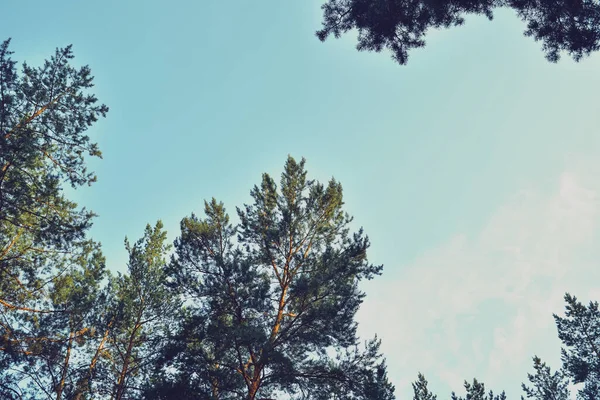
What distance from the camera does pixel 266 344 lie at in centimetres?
983

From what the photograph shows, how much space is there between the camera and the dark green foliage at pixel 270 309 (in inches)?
410

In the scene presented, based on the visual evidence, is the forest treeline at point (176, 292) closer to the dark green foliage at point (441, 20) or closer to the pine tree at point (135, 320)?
the pine tree at point (135, 320)

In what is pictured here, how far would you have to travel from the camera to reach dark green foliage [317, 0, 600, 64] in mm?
6188

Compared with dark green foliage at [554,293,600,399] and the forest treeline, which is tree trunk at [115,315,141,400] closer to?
the forest treeline

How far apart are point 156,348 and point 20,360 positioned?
420 centimetres

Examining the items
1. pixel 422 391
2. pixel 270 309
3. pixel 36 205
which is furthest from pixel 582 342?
pixel 36 205

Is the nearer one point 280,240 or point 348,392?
point 348,392

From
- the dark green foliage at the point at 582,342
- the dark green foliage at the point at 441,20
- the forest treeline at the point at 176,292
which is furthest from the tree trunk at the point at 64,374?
the dark green foliage at the point at 582,342

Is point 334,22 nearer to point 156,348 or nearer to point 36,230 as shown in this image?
point 36,230

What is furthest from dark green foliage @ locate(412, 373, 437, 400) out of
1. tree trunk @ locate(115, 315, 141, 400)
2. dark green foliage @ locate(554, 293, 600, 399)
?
tree trunk @ locate(115, 315, 141, 400)

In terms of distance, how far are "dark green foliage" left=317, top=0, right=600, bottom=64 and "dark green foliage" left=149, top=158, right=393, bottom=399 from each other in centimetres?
689

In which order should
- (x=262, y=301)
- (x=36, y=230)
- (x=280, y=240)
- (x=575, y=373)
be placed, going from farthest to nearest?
(x=575, y=373)
(x=280, y=240)
(x=262, y=301)
(x=36, y=230)

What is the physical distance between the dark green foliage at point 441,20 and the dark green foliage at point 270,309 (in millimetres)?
6886

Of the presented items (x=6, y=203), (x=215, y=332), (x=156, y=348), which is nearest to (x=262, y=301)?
(x=215, y=332)
